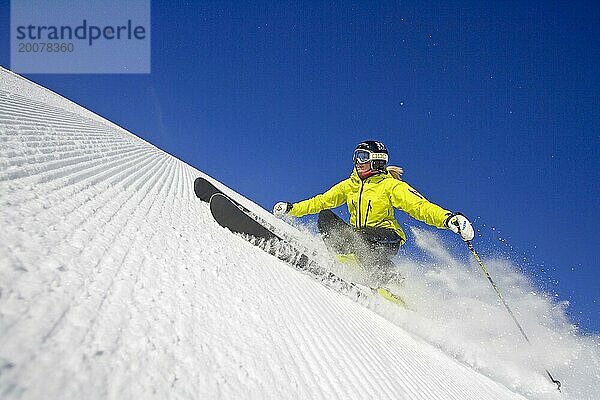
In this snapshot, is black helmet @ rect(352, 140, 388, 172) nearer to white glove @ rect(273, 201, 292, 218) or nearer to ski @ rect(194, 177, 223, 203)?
white glove @ rect(273, 201, 292, 218)

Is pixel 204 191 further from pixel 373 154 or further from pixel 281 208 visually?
pixel 373 154

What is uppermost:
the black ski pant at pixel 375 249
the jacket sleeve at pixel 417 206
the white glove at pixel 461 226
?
the jacket sleeve at pixel 417 206

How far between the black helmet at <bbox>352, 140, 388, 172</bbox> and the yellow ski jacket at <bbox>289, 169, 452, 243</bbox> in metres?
0.14

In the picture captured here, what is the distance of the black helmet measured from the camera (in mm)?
4369

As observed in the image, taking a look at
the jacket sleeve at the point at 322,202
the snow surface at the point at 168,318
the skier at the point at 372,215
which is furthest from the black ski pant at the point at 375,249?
the snow surface at the point at 168,318

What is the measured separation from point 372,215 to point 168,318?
3.60 m

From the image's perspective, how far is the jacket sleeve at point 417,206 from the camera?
3357 millimetres

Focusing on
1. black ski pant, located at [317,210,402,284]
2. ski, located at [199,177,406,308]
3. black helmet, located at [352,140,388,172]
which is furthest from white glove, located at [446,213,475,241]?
black helmet, located at [352,140,388,172]

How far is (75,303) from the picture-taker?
0.83 meters

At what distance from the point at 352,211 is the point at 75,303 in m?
3.98

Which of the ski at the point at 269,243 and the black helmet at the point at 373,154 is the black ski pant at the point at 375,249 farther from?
the ski at the point at 269,243

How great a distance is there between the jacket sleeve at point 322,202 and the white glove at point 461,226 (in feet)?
6.26

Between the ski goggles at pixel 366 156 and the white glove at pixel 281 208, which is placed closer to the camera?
the ski goggles at pixel 366 156

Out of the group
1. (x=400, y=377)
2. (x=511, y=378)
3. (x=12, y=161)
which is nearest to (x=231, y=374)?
(x=400, y=377)
